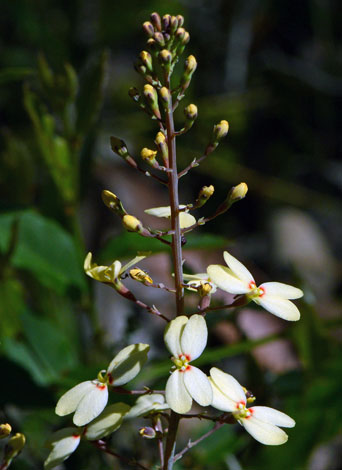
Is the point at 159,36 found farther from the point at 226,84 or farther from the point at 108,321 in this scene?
the point at 226,84

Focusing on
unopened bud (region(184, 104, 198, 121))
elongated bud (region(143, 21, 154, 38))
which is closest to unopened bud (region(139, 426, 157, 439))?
unopened bud (region(184, 104, 198, 121))

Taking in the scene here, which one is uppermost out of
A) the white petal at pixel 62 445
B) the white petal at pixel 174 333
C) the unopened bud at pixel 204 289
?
the unopened bud at pixel 204 289

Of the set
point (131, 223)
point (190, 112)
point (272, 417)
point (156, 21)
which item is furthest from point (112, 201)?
point (272, 417)

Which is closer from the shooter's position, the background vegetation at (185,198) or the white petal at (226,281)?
the white petal at (226,281)

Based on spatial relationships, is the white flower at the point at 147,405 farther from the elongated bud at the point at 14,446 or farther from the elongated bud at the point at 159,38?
the elongated bud at the point at 159,38

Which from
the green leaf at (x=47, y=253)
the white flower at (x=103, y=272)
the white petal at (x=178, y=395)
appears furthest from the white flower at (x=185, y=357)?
the green leaf at (x=47, y=253)

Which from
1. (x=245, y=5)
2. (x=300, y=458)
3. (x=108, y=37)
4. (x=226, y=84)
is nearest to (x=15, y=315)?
(x=300, y=458)
